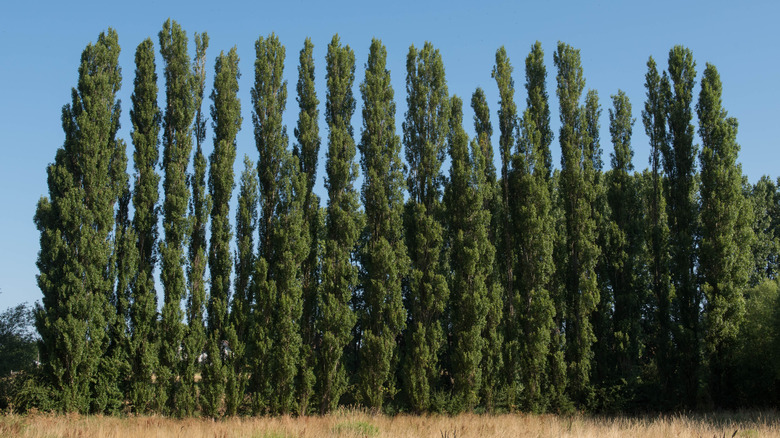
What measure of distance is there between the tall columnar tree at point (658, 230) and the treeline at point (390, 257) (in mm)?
114

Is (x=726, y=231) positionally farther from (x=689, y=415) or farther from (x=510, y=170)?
(x=510, y=170)

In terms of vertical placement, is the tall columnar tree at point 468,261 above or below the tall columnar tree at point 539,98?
below

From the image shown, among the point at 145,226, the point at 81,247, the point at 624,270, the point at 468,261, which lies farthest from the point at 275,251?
the point at 624,270

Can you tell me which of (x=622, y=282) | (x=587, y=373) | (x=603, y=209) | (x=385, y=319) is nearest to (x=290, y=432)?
(x=385, y=319)

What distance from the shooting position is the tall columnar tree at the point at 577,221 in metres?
25.9

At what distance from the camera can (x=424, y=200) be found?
2867 centimetres

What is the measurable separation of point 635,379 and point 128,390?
21.0m

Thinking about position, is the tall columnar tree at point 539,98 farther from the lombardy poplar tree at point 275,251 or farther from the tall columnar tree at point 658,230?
the lombardy poplar tree at point 275,251

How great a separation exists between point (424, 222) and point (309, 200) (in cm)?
548

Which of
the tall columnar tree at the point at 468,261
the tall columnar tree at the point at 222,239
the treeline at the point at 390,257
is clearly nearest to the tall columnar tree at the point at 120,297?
the treeline at the point at 390,257

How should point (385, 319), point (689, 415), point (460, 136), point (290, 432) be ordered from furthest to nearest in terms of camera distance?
point (460, 136)
point (385, 319)
point (689, 415)
point (290, 432)

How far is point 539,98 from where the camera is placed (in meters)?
30.4

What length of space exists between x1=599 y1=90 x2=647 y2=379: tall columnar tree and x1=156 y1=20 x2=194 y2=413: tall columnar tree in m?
18.5

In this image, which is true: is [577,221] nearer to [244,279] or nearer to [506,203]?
[506,203]
